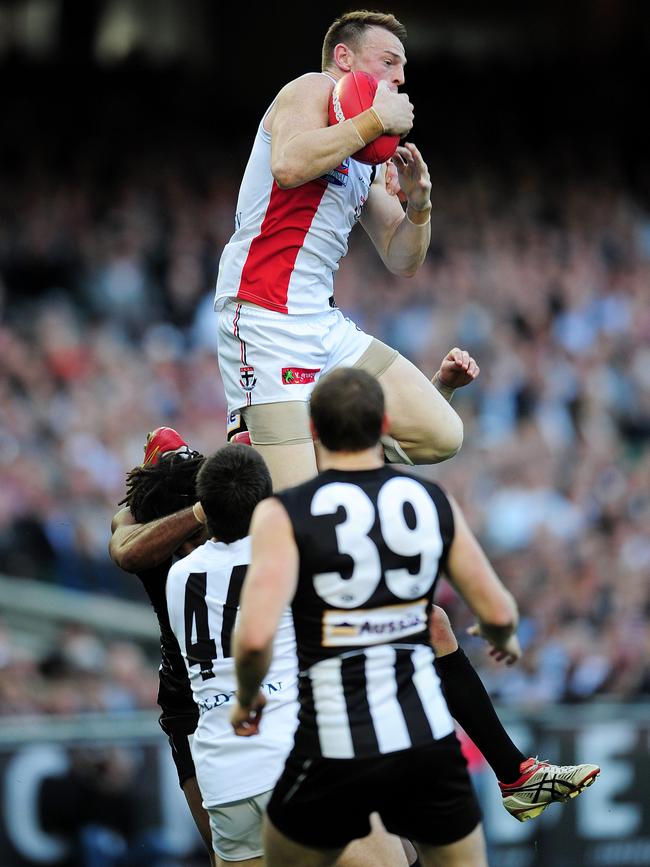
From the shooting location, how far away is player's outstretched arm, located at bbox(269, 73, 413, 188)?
5129mm

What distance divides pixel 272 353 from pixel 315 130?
84 centimetres

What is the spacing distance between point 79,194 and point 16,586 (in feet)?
17.6

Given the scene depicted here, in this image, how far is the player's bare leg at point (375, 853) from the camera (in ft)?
17.0

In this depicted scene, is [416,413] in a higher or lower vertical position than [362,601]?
higher

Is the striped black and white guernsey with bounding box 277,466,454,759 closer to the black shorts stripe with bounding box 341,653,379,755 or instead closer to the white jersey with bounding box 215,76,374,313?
the black shorts stripe with bounding box 341,653,379,755

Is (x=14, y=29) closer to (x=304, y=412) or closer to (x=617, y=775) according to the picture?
(x=617, y=775)

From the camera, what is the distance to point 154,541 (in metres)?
5.38

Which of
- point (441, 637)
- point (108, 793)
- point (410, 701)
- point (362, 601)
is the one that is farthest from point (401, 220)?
point (108, 793)

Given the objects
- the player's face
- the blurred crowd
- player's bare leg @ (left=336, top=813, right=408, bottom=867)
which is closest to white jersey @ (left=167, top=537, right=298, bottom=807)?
player's bare leg @ (left=336, top=813, right=408, bottom=867)

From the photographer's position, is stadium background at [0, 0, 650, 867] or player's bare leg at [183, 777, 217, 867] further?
stadium background at [0, 0, 650, 867]

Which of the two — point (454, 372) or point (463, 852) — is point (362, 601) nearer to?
point (463, 852)

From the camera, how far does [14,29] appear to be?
1777 cm

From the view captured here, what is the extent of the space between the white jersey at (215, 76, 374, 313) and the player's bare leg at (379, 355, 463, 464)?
0.40 metres

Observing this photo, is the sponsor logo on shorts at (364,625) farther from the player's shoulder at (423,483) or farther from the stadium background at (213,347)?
the stadium background at (213,347)
